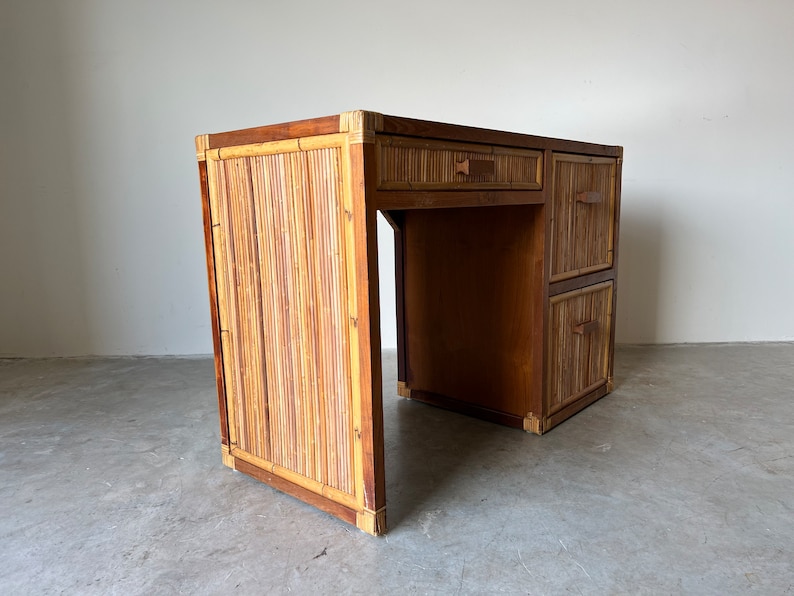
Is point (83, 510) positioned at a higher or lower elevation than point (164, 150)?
lower

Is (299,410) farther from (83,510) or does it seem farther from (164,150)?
(164,150)

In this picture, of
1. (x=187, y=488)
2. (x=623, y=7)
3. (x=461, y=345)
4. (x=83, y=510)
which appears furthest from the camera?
(x=623, y=7)

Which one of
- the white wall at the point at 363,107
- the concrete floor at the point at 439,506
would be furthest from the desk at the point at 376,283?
the white wall at the point at 363,107

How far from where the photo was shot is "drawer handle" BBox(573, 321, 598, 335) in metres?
1.84

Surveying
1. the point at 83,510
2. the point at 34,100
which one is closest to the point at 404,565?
the point at 83,510

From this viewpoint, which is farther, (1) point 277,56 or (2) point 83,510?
(1) point 277,56

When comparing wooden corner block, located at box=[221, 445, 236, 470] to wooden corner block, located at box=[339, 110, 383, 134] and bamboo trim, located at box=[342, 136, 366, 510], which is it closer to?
bamboo trim, located at box=[342, 136, 366, 510]

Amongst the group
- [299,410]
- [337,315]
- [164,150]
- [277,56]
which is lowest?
[299,410]

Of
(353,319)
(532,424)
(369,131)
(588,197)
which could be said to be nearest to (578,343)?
(532,424)

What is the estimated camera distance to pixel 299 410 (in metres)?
1.36

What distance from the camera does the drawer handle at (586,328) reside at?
1.84 m

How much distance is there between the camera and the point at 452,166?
1311 millimetres

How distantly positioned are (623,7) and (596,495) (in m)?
2.13

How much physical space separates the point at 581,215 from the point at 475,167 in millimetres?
599
